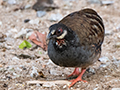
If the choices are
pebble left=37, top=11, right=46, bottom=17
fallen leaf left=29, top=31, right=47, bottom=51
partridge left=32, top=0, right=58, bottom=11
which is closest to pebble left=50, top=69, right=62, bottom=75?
fallen leaf left=29, top=31, right=47, bottom=51

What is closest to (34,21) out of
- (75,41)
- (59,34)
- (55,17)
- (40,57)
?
(55,17)

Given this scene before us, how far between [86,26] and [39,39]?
192cm

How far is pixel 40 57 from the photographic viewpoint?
5141 millimetres

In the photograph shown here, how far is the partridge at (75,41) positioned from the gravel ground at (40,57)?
46 cm

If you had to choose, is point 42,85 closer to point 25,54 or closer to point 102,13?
point 25,54

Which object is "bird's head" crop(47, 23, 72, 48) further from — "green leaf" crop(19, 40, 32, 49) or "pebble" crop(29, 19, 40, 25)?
"pebble" crop(29, 19, 40, 25)

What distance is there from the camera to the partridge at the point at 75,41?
3.60 m

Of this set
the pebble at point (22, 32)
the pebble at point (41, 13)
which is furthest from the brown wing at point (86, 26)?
the pebble at point (41, 13)

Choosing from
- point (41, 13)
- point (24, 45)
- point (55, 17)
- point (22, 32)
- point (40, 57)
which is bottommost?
point (40, 57)

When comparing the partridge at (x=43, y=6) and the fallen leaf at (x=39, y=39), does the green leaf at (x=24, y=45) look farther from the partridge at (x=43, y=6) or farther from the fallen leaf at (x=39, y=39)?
the partridge at (x=43, y=6)

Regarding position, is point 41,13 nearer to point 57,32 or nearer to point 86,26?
point 86,26

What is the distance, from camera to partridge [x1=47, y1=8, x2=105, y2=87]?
3604 millimetres

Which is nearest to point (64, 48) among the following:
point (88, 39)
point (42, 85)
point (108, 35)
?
point (88, 39)

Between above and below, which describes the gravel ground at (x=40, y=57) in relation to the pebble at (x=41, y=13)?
below
